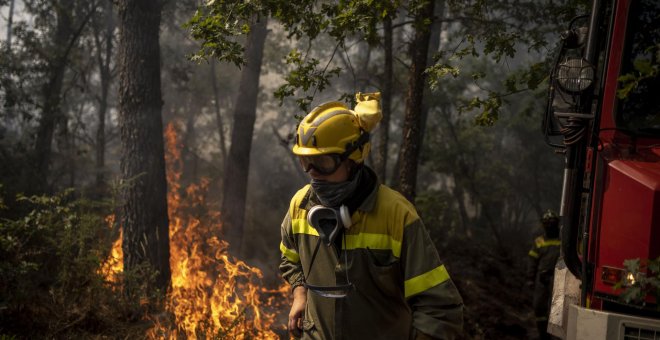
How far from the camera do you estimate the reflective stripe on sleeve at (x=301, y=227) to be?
305 cm

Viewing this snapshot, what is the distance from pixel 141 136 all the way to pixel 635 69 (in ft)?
21.3

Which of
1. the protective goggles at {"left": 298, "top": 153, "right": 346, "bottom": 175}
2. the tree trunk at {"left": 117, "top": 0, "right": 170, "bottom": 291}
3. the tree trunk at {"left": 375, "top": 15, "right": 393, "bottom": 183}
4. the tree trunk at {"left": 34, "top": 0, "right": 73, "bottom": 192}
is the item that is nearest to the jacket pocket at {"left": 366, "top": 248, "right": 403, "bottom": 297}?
the protective goggles at {"left": 298, "top": 153, "right": 346, "bottom": 175}

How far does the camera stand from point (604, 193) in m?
3.74

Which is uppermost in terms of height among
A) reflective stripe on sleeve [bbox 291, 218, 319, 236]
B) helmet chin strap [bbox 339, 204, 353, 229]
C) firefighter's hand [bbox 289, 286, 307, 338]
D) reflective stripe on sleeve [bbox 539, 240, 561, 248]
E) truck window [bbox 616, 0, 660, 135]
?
truck window [bbox 616, 0, 660, 135]

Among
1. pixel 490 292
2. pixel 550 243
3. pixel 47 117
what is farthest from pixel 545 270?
pixel 47 117

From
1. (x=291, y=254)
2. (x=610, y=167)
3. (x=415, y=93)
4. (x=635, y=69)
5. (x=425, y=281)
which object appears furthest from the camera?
(x=415, y=93)

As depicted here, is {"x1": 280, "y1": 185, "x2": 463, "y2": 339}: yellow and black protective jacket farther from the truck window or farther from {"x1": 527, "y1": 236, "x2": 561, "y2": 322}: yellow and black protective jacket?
{"x1": 527, "y1": 236, "x2": 561, "y2": 322}: yellow and black protective jacket

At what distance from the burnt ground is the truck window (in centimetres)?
454

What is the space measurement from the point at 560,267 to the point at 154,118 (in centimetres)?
595

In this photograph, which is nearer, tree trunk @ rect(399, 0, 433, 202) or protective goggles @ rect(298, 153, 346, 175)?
protective goggles @ rect(298, 153, 346, 175)

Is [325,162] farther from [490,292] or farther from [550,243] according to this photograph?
[490,292]

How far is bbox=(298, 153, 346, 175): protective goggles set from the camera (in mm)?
2862

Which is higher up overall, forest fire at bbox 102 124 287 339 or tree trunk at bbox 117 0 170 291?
tree trunk at bbox 117 0 170 291

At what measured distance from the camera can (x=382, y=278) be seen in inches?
110
